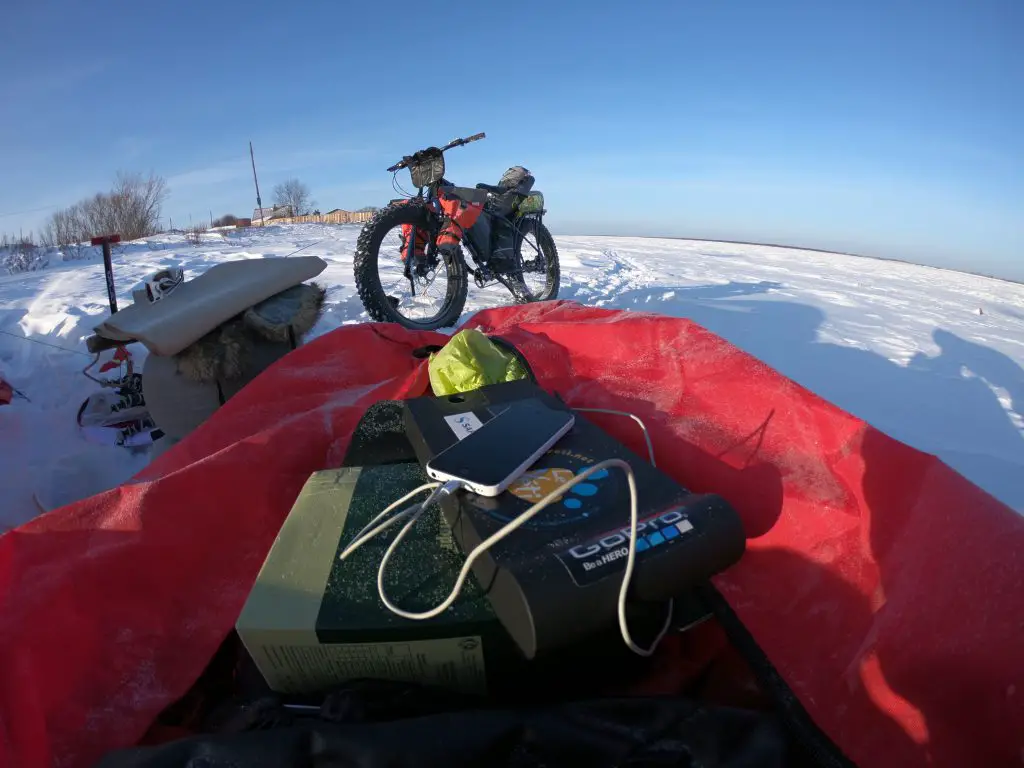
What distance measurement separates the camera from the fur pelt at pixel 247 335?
1.64 metres

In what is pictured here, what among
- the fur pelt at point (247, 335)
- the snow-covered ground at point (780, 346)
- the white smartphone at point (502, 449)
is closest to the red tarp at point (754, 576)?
the white smartphone at point (502, 449)

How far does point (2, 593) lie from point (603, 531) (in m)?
0.81

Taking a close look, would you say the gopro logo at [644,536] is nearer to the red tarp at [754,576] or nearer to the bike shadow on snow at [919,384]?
the red tarp at [754,576]

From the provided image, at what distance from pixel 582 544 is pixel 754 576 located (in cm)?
34

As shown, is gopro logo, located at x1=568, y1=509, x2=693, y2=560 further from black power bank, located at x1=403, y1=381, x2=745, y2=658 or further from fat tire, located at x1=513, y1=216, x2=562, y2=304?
fat tire, located at x1=513, y1=216, x2=562, y2=304

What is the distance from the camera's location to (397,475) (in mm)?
911

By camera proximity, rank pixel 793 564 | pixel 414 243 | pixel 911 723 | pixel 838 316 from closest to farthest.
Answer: pixel 911 723, pixel 793 564, pixel 414 243, pixel 838 316

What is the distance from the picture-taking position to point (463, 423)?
3.19 ft

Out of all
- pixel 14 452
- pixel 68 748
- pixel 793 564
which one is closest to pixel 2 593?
pixel 68 748

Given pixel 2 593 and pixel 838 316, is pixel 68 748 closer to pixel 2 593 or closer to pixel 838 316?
pixel 2 593

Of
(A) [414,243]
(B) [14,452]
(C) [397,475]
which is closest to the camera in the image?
(C) [397,475]

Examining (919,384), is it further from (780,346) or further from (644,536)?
(644,536)

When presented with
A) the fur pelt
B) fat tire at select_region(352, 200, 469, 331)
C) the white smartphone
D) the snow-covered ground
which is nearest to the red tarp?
the white smartphone

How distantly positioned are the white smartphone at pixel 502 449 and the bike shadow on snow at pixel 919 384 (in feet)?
4.34
